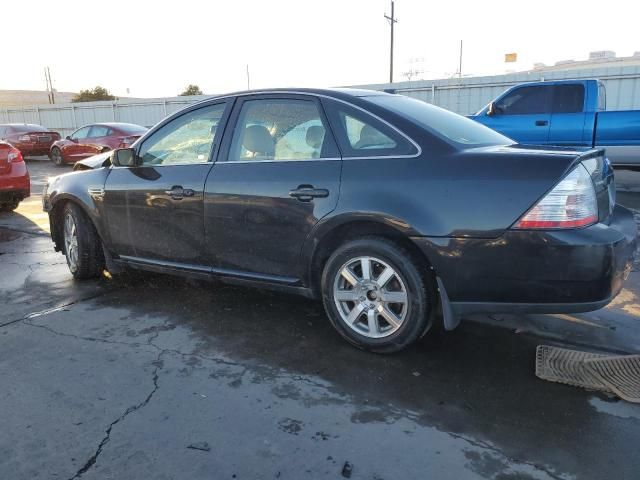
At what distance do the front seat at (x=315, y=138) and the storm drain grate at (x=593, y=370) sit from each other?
6.24 feet

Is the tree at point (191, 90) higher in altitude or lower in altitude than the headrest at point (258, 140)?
higher

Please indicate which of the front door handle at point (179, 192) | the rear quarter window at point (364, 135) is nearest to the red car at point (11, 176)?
the front door handle at point (179, 192)

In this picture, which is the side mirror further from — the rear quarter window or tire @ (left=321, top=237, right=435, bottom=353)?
tire @ (left=321, top=237, right=435, bottom=353)

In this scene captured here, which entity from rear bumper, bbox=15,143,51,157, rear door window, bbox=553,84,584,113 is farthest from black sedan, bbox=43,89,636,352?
rear bumper, bbox=15,143,51,157

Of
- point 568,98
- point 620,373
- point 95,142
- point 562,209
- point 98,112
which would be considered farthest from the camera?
point 98,112

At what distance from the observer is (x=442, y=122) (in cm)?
354

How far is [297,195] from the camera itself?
343 centimetres

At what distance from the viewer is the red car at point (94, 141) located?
16328 millimetres

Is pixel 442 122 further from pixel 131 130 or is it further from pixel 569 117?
pixel 131 130

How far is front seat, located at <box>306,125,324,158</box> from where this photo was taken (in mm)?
3480

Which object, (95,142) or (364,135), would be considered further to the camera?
(95,142)

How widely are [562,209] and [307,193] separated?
1.49m

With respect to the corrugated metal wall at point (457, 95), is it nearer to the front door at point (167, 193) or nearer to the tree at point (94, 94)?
the front door at point (167, 193)

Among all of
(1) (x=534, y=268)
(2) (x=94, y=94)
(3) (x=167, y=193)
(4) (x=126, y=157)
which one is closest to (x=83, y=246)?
(4) (x=126, y=157)
